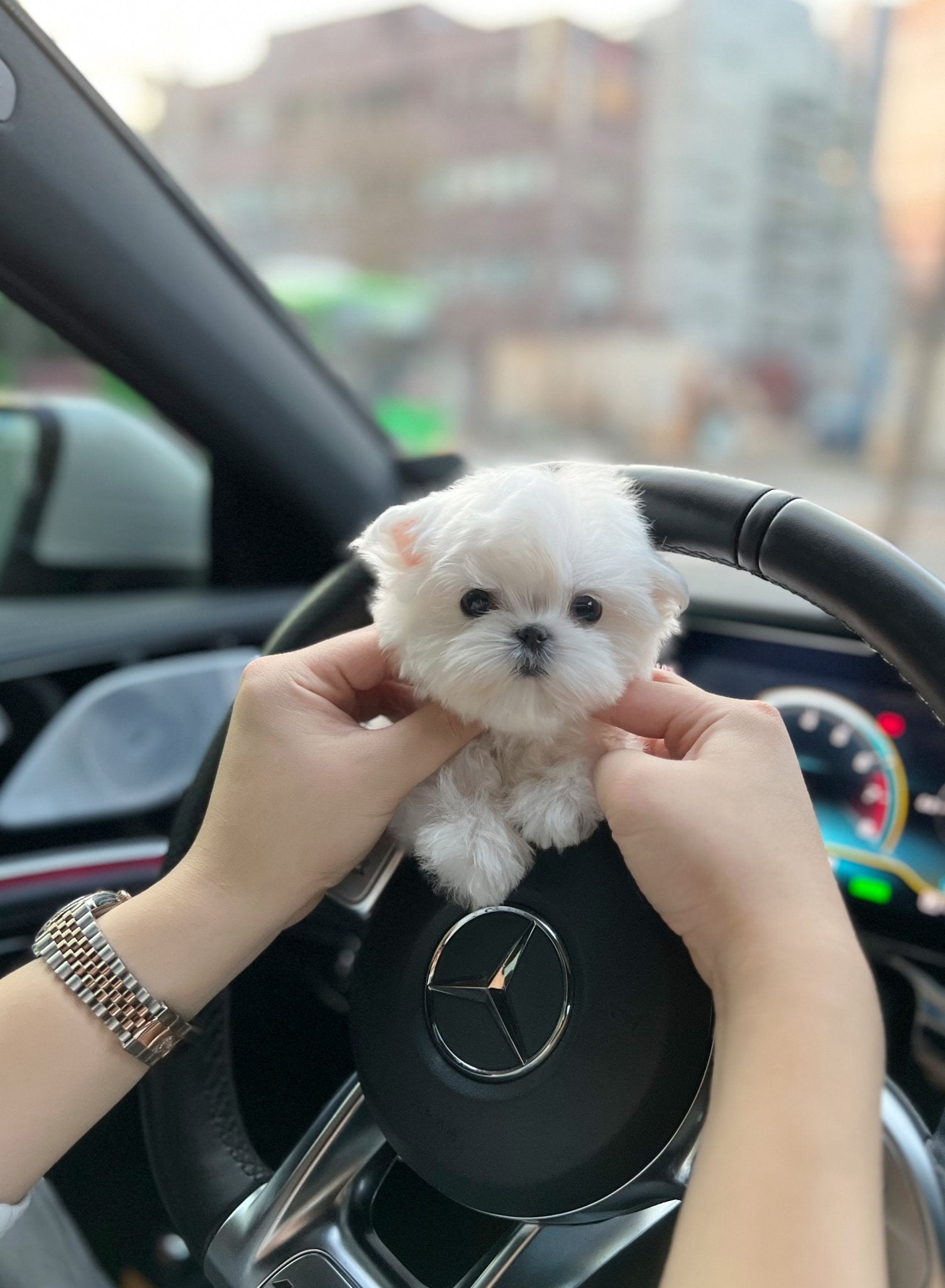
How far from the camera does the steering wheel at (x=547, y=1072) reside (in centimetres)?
73

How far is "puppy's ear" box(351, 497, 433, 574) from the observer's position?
0.76 m

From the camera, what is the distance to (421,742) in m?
0.75

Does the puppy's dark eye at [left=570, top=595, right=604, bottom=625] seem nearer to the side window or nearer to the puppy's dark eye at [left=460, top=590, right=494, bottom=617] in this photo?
the puppy's dark eye at [left=460, top=590, right=494, bottom=617]

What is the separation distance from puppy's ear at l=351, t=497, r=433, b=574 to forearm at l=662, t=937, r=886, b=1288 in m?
0.41

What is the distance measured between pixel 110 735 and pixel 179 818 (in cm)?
83

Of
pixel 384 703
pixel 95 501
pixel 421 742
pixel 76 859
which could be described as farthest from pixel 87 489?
pixel 421 742

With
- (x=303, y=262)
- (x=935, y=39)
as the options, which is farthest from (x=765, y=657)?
(x=303, y=262)

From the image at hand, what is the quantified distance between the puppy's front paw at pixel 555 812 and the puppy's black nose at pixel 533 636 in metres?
0.13

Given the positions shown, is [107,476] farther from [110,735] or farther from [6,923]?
[6,923]

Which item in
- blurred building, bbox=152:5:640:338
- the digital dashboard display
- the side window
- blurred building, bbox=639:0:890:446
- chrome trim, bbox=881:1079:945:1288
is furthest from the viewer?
blurred building, bbox=152:5:640:338

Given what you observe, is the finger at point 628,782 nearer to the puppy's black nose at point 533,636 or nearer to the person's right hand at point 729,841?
the person's right hand at point 729,841

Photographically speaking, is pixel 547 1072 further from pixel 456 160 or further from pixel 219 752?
pixel 456 160

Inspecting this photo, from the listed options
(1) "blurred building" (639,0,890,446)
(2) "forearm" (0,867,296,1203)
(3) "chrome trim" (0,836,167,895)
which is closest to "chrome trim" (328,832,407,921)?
(2) "forearm" (0,867,296,1203)

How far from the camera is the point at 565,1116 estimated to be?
0.73m
